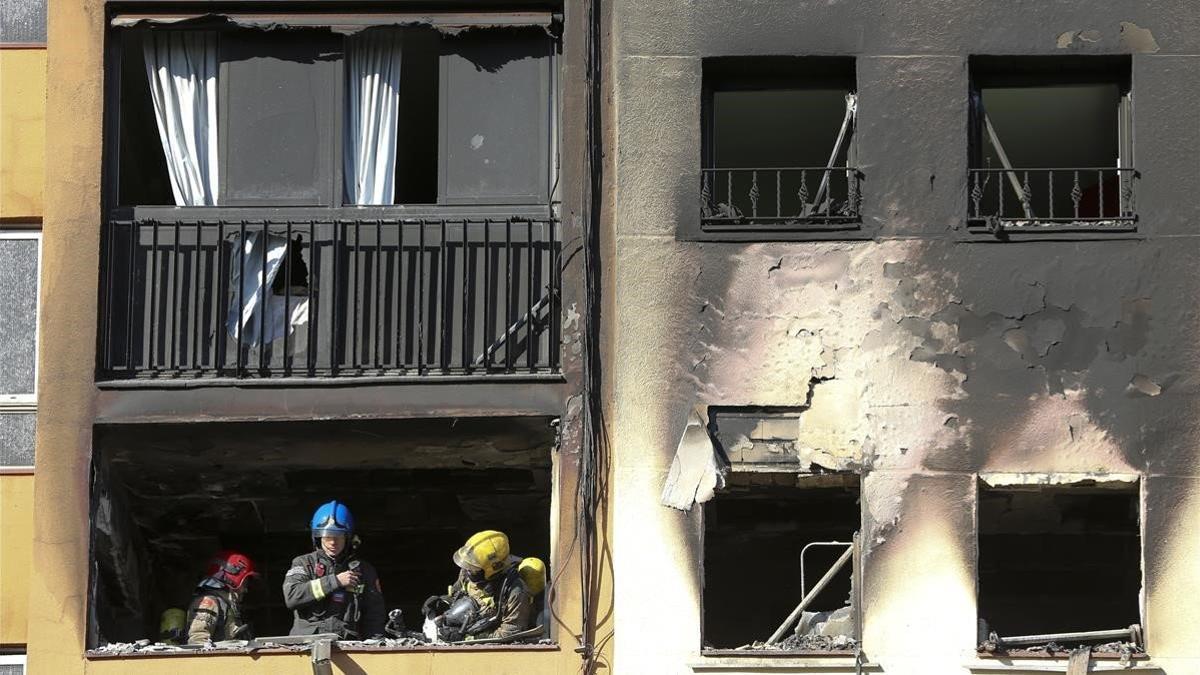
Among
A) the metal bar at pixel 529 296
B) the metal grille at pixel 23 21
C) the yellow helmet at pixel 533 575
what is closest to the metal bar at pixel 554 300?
the metal bar at pixel 529 296

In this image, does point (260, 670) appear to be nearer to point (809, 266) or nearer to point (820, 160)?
point (809, 266)

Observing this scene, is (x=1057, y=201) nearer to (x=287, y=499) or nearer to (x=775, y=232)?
(x=775, y=232)

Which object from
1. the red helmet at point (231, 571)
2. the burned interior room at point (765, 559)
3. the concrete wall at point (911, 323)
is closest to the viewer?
the concrete wall at point (911, 323)

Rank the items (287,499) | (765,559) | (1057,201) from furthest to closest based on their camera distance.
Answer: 1. (765,559)
2. (287,499)
3. (1057,201)

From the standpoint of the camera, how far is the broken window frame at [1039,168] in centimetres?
1661

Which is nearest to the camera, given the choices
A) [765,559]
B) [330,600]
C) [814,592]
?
[814,592]

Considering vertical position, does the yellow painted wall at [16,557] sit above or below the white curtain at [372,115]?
below

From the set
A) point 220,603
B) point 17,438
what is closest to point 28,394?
point 17,438

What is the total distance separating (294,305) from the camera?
17.0 meters

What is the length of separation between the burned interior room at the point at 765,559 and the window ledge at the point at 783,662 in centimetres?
271

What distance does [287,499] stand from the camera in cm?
1869

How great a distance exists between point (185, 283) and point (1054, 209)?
22.2ft

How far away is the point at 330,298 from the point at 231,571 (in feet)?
6.98

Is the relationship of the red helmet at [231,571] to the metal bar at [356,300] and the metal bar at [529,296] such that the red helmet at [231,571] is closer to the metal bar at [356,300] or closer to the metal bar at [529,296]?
the metal bar at [356,300]
